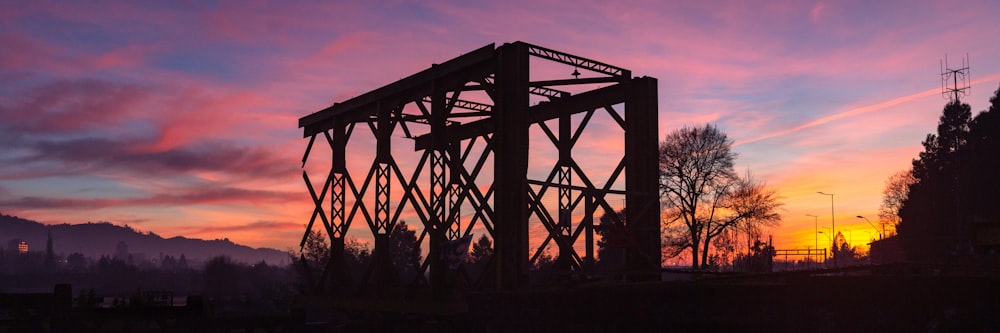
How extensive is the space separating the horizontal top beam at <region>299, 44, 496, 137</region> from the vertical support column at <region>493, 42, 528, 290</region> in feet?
3.67

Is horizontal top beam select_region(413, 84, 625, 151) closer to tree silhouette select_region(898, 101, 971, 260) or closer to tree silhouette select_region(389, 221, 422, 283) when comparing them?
tree silhouette select_region(898, 101, 971, 260)

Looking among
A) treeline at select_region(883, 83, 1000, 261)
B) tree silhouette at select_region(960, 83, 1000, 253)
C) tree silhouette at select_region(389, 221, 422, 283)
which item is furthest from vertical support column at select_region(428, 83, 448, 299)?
tree silhouette at select_region(389, 221, 422, 283)

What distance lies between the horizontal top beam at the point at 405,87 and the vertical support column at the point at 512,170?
1.12 m

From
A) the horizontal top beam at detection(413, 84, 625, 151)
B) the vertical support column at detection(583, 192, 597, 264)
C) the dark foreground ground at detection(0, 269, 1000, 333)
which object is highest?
the horizontal top beam at detection(413, 84, 625, 151)

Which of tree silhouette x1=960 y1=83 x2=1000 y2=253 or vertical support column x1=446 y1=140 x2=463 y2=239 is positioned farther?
tree silhouette x1=960 y1=83 x2=1000 y2=253

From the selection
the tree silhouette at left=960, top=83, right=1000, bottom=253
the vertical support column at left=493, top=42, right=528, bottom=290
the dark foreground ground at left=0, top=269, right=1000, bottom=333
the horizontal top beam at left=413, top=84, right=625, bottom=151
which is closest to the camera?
the dark foreground ground at left=0, top=269, right=1000, bottom=333

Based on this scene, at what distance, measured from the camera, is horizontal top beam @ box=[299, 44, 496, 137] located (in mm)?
28766

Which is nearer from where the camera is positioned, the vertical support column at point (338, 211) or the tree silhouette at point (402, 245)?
the vertical support column at point (338, 211)

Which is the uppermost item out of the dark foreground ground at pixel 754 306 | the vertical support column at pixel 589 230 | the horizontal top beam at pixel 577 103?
the horizontal top beam at pixel 577 103

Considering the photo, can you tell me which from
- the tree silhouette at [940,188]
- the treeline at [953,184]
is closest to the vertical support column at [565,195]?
the treeline at [953,184]

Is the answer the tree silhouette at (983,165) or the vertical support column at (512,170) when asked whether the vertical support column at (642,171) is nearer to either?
the vertical support column at (512,170)

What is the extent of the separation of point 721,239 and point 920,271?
43.8 metres

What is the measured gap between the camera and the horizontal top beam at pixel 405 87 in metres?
28.8

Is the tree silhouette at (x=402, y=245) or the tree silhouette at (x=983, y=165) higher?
the tree silhouette at (x=983, y=165)
